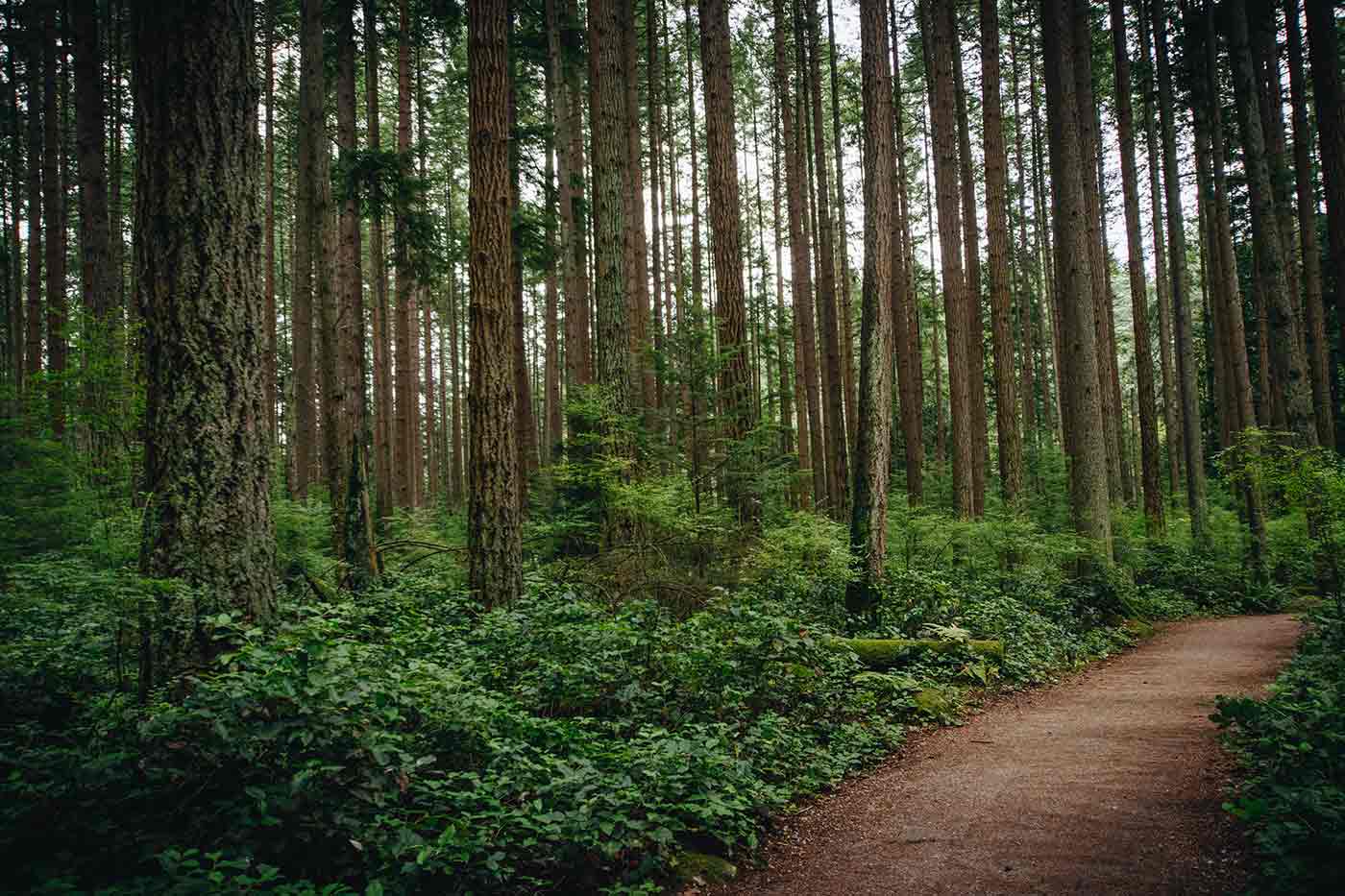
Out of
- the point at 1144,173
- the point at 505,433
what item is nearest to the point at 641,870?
the point at 505,433

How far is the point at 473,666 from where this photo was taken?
5.17 meters

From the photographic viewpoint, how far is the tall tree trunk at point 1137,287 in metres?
17.5

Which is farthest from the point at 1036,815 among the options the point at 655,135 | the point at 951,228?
the point at 655,135

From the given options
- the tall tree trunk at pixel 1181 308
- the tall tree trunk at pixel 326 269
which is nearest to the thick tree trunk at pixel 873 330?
the tall tree trunk at pixel 326 269

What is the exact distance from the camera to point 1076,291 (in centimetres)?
1234

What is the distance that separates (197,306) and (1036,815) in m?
6.25

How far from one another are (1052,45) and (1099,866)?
13.8m

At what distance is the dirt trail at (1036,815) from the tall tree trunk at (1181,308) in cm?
1342

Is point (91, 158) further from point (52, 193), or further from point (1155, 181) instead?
point (1155, 181)

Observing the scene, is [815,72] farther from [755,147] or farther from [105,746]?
[105,746]

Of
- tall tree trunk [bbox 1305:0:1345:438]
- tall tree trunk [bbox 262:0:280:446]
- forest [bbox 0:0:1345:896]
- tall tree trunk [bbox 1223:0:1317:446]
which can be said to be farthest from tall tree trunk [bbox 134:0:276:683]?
tall tree trunk [bbox 262:0:280:446]

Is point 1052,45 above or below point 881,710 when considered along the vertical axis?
above

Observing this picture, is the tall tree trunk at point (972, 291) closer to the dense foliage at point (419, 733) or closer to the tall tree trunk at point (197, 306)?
the dense foliage at point (419, 733)

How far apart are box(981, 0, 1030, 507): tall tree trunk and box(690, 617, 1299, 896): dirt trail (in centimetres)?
806
